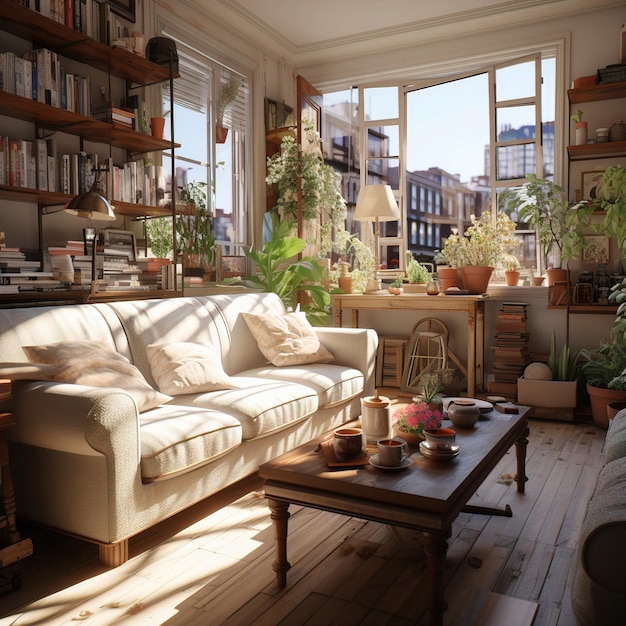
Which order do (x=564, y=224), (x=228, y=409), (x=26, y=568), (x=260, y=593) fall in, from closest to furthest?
(x=260, y=593)
(x=26, y=568)
(x=228, y=409)
(x=564, y=224)

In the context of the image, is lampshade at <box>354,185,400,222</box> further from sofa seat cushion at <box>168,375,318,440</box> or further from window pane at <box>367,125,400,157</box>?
sofa seat cushion at <box>168,375,318,440</box>

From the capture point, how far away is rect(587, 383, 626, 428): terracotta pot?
3738 millimetres

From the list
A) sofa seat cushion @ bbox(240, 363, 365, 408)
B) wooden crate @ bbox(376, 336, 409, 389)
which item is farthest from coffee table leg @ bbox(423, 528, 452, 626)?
wooden crate @ bbox(376, 336, 409, 389)

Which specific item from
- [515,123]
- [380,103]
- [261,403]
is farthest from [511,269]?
[261,403]

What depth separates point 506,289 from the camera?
4.80 metres

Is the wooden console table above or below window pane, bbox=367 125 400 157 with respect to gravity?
below

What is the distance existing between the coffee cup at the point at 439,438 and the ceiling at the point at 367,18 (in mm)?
3725

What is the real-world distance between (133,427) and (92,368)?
0.41 metres

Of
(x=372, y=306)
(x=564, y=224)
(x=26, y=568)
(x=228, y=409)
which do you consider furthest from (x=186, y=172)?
(x=26, y=568)

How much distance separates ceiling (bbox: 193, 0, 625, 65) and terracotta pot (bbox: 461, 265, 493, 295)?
6.50 feet

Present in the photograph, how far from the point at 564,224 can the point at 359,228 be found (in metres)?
1.92

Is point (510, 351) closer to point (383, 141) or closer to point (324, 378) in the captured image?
point (324, 378)

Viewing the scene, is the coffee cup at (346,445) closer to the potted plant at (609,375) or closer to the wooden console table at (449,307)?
the potted plant at (609,375)

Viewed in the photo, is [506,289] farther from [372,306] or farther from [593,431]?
[593,431]
